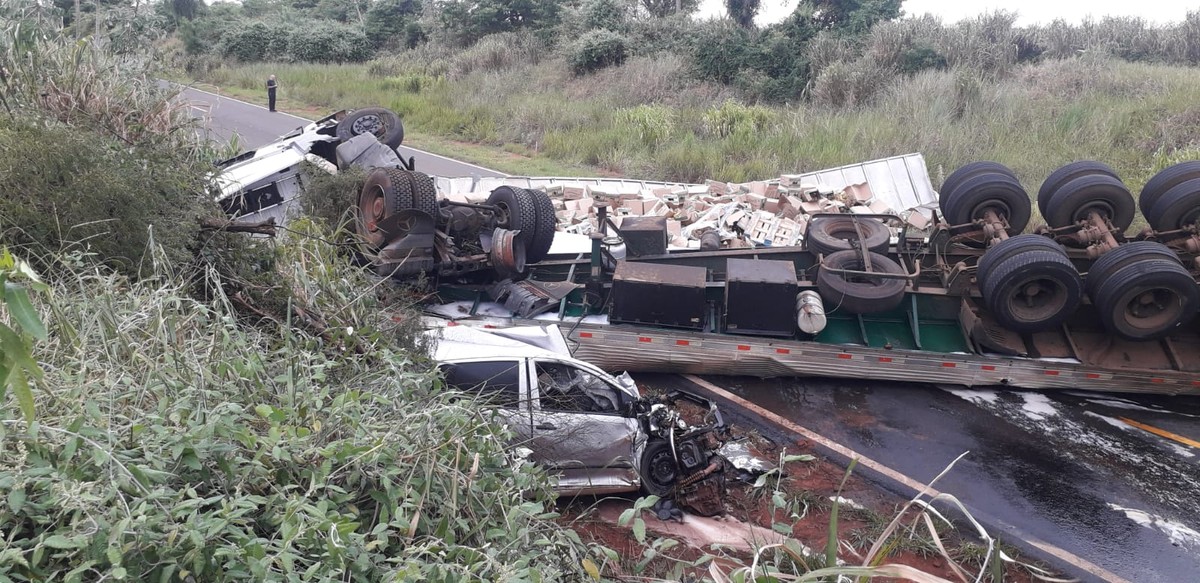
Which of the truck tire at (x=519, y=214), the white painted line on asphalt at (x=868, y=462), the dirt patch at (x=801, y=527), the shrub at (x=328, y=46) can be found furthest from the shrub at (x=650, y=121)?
the shrub at (x=328, y=46)

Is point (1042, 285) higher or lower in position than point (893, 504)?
higher

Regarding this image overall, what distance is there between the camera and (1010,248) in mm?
8547

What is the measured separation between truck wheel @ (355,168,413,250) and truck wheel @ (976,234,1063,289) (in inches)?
243

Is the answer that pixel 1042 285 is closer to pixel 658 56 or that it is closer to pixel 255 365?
pixel 255 365

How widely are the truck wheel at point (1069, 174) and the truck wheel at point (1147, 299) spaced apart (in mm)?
2197

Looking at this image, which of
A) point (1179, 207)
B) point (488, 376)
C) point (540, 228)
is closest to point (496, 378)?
point (488, 376)

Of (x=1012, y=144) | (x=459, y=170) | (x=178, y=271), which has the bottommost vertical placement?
A: (x=459, y=170)

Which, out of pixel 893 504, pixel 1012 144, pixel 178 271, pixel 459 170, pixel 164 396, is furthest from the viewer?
pixel 459 170

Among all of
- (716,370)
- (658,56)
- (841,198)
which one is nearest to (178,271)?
(716,370)

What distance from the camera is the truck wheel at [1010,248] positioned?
8.47 metres

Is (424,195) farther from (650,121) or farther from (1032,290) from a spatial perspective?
(650,121)

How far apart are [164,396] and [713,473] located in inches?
163

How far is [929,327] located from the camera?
9.35 metres

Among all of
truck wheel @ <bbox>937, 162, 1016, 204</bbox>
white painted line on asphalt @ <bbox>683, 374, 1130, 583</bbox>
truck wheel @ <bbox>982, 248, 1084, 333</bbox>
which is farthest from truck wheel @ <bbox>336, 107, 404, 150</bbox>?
truck wheel @ <bbox>982, 248, 1084, 333</bbox>
